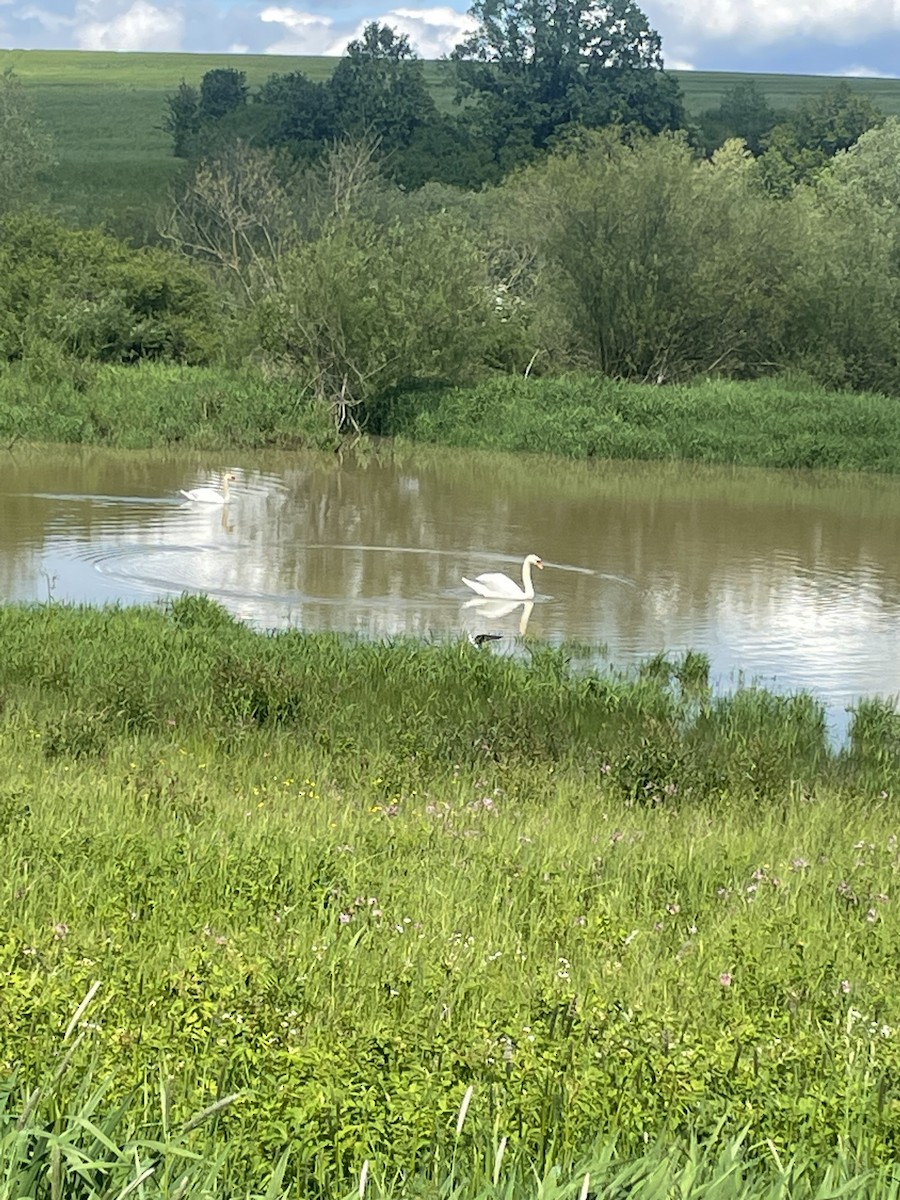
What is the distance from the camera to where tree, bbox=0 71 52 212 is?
7131cm

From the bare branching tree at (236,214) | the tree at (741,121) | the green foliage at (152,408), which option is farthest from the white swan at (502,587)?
the tree at (741,121)

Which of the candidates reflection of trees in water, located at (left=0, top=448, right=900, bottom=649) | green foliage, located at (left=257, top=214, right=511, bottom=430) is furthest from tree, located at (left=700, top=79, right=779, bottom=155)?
reflection of trees in water, located at (left=0, top=448, right=900, bottom=649)

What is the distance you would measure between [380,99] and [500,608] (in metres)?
83.1

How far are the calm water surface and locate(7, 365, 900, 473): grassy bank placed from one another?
A: 7.20ft

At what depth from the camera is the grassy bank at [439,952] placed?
3.39 meters

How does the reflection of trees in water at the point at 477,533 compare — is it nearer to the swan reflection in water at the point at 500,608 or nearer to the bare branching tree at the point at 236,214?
the swan reflection in water at the point at 500,608

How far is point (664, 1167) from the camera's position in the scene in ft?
9.84

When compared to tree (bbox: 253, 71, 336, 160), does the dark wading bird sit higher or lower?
lower

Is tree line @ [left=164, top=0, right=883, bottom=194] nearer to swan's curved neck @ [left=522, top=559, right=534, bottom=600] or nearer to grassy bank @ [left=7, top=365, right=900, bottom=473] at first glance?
grassy bank @ [left=7, top=365, right=900, bottom=473]

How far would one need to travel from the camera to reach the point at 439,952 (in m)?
4.89

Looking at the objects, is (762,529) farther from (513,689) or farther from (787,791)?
(787,791)

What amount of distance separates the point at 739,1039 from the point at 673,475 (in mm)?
27333

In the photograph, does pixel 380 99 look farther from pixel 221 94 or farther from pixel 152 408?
pixel 152 408

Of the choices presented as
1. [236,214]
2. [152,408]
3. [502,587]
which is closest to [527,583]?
[502,587]
